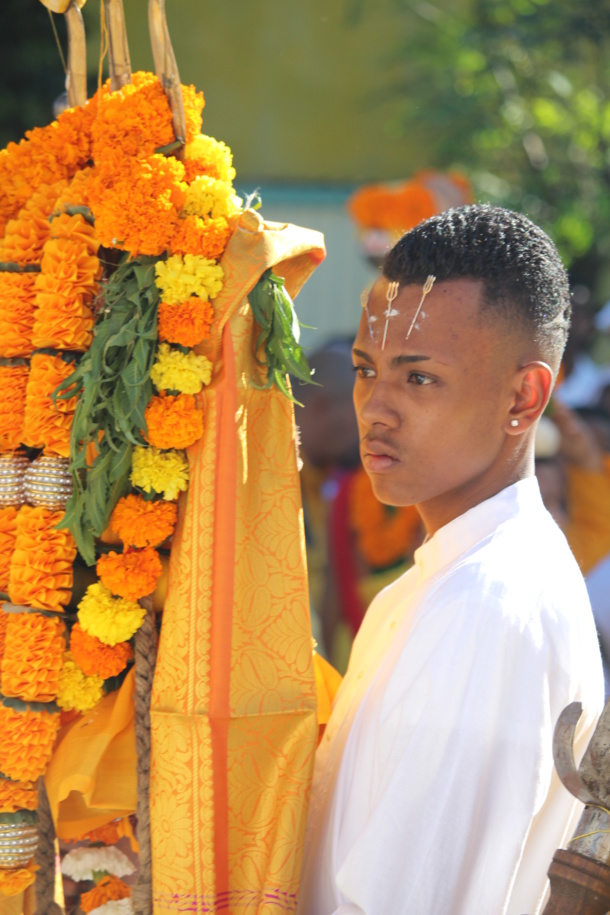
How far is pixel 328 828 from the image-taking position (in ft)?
7.13

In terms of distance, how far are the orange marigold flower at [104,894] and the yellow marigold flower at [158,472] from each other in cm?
99

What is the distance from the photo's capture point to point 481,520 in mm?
2148

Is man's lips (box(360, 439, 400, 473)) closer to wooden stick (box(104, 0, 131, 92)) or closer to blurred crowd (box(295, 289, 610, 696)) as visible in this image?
wooden stick (box(104, 0, 131, 92))

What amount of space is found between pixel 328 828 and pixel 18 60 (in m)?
6.15

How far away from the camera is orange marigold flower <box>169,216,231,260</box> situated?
7.23ft

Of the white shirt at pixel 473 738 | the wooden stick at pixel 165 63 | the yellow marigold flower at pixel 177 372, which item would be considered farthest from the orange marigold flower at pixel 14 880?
the wooden stick at pixel 165 63

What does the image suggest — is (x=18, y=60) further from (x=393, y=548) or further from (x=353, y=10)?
(x=393, y=548)

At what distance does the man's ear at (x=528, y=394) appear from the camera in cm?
214

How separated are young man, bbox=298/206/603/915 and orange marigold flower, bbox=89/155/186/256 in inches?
18.9

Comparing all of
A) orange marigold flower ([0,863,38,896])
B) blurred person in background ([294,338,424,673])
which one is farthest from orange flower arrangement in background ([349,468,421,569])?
orange marigold flower ([0,863,38,896])

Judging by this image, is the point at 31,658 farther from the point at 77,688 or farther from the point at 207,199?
the point at 207,199

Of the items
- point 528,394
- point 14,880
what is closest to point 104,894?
point 14,880

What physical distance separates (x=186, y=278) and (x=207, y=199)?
19 centimetres

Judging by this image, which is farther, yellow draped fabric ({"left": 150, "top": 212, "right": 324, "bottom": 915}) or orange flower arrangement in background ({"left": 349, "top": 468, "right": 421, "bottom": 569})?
orange flower arrangement in background ({"left": 349, "top": 468, "right": 421, "bottom": 569})
